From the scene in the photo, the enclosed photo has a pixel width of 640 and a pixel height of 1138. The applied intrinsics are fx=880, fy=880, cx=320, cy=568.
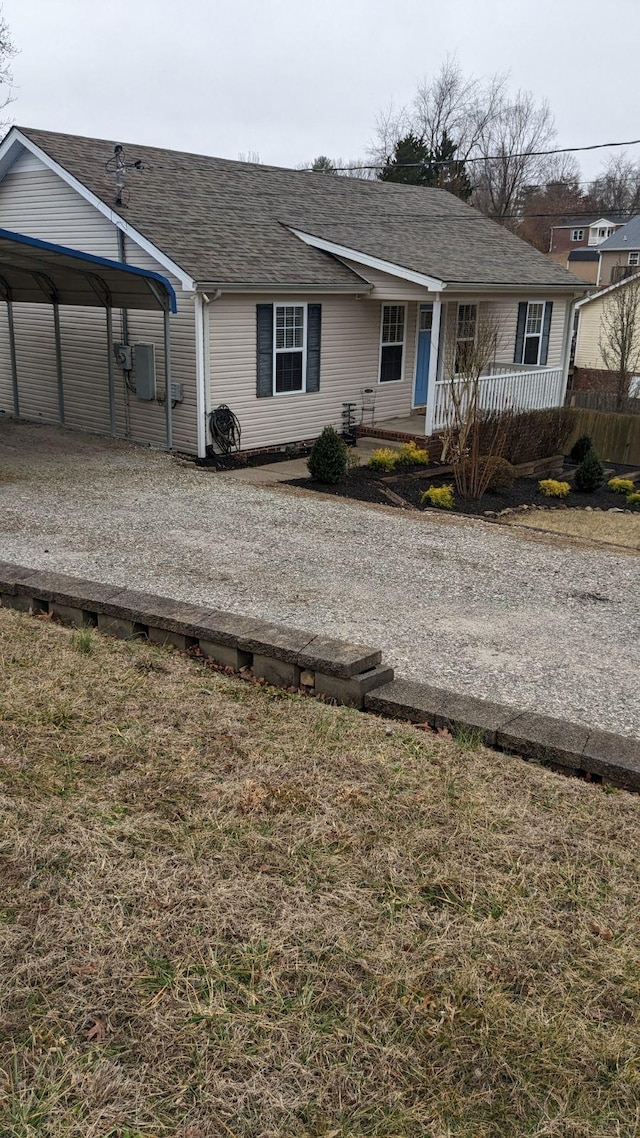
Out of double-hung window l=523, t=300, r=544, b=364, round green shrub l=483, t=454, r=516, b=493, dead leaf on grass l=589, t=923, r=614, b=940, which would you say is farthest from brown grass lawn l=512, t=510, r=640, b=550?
dead leaf on grass l=589, t=923, r=614, b=940

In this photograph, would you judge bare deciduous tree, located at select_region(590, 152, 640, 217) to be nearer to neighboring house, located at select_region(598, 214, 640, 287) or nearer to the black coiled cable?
neighboring house, located at select_region(598, 214, 640, 287)

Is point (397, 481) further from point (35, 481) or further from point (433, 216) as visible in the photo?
point (433, 216)

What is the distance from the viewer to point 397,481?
1427 cm

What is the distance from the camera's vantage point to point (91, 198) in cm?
1462

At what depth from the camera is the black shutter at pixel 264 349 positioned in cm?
1486

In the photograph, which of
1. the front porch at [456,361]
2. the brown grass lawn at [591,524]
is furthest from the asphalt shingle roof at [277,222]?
the brown grass lawn at [591,524]

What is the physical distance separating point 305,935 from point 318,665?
2.24 meters

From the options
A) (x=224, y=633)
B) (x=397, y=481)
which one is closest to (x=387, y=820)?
(x=224, y=633)

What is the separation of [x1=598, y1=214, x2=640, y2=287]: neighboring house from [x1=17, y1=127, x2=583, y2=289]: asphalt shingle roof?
26563mm

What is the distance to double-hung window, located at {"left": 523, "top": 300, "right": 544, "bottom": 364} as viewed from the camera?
2117 centimetres

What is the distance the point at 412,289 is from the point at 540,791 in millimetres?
13752

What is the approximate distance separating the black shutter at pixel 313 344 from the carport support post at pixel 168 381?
2.88 m

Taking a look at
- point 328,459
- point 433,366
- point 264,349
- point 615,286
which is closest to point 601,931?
point 328,459

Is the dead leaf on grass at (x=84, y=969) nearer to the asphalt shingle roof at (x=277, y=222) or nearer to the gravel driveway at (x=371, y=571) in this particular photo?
the gravel driveway at (x=371, y=571)
